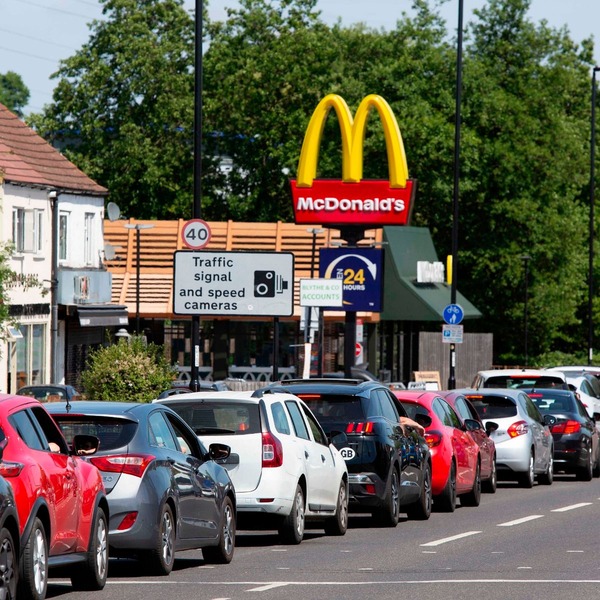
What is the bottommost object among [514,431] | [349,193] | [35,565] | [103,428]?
[35,565]

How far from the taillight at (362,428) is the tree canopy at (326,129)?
165 ft

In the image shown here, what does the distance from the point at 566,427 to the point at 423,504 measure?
995cm

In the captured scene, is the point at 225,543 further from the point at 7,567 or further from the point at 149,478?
the point at 7,567

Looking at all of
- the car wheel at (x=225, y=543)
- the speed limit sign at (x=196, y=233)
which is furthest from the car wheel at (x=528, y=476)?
the car wheel at (x=225, y=543)

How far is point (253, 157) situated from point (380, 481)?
54.8m

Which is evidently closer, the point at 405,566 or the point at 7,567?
the point at 7,567

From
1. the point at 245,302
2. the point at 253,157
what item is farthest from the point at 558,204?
the point at 245,302

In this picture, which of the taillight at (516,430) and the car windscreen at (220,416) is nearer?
the car windscreen at (220,416)

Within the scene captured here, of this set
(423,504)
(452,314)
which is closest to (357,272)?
(452,314)

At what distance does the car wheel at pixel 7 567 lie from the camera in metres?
10.9

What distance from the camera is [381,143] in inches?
2788

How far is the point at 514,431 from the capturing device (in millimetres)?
28203

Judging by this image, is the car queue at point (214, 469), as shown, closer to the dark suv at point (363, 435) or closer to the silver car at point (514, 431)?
the dark suv at point (363, 435)

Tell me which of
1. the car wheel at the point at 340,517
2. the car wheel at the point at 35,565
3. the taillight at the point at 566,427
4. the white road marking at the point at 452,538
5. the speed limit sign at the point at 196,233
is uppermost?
the speed limit sign at the point at 196,233
